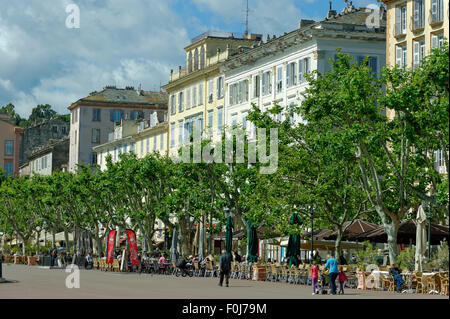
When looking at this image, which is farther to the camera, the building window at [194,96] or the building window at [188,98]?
the building window at [188,98]

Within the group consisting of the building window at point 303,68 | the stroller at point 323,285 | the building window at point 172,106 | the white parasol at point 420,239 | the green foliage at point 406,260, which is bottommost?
the stroller at point 323,285

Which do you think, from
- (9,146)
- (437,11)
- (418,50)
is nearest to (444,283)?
(437,11)

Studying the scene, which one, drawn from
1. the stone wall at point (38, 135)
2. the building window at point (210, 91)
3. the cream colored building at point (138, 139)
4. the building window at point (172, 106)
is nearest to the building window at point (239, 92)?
the building window at point (210, 91)

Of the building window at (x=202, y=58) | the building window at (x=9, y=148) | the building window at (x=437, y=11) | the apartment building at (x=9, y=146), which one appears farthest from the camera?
the building window at (x=9, y=148)

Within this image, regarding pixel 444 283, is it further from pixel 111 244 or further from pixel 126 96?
pixel 126 96

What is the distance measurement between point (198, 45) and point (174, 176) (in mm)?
25439

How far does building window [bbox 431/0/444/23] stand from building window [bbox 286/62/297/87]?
48.7ft

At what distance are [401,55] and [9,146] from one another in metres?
98.8

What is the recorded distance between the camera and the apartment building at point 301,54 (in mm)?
67125

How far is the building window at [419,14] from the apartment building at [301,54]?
5479 mm

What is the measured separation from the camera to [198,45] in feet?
290

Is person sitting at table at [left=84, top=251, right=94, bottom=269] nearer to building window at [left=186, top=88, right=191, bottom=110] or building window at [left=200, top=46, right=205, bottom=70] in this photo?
building window at [left=186, top=88, right=191, bottom=110]

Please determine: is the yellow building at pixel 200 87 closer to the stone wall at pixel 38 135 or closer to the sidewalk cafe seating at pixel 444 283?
the sidewalk cafe seating at pixel 444 283
